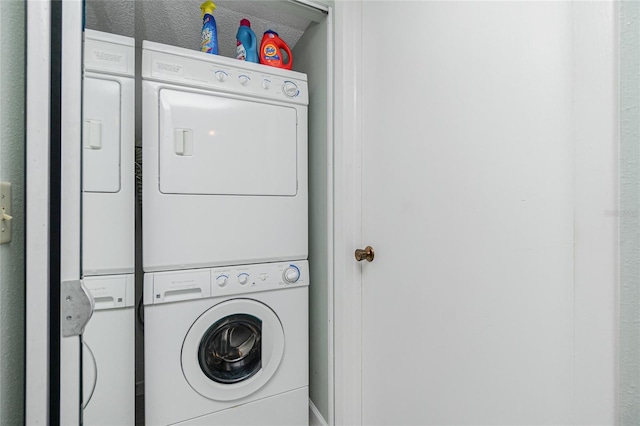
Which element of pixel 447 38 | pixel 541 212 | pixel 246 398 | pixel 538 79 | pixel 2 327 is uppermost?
pixel 447 38

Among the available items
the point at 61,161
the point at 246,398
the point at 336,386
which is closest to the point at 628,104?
the point at 61,161

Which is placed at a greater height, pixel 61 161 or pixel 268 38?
pixel 268 38

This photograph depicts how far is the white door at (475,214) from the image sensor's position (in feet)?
2.07

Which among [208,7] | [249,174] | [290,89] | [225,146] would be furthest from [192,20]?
[249,174]

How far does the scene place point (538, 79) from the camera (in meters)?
0.67

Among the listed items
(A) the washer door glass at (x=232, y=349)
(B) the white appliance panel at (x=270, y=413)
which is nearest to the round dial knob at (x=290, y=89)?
(A) the washer door glass at (x=232, y=349)

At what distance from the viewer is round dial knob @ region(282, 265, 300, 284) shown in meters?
1.44

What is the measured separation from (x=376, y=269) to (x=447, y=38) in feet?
2.72

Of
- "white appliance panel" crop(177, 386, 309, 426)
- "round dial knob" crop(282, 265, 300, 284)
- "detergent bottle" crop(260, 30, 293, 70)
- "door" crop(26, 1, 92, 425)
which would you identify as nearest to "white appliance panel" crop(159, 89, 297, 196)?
"detergent bottle" crop(260, 30, 293, 70)

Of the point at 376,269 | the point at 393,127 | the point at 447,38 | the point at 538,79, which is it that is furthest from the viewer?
the point at 376,269

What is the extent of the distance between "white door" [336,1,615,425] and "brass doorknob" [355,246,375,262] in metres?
0.03

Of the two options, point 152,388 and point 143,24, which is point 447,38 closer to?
point 143,24

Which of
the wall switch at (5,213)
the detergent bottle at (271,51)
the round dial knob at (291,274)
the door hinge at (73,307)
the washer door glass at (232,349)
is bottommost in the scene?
the washer door glass at (232,349)

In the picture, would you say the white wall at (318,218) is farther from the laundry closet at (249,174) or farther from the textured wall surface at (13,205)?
the textured wall surface at (13,205)
